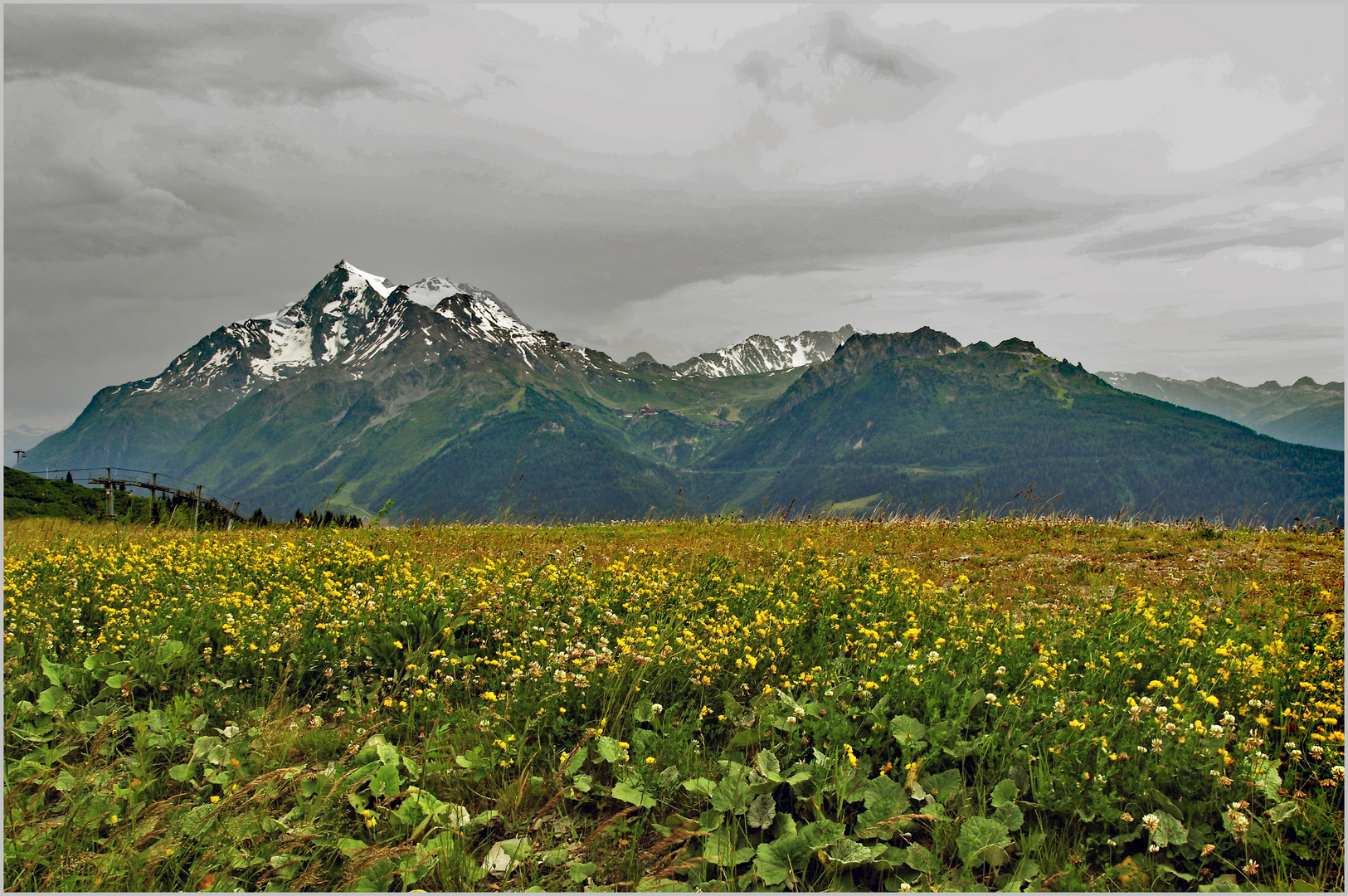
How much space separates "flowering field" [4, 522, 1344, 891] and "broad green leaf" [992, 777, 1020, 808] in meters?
0.02

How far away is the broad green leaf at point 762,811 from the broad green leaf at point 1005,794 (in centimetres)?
142

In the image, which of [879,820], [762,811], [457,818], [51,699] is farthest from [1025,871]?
[51,699]

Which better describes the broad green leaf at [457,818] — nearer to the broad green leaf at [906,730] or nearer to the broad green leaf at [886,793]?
the broad green leaf at [886,793]

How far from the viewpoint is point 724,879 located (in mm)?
3898

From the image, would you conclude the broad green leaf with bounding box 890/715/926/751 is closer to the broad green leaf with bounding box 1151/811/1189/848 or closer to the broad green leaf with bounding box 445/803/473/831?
the broad green leaf with bounding box 1151/811/1189/848

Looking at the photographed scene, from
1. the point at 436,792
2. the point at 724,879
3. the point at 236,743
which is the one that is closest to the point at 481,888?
the point at 436,792

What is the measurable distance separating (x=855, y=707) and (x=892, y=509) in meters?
12.8

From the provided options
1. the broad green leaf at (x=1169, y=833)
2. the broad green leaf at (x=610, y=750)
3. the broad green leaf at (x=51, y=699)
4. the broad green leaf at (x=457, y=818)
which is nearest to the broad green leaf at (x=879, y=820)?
the broad green leaf at (x=1169, y=833)

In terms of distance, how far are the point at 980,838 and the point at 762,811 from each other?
51.5 inches

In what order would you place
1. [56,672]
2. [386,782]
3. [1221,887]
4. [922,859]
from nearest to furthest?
[1221,887]
[922,859]
[386,782]
[56,672]

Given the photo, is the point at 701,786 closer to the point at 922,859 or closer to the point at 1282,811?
the point at 922,859

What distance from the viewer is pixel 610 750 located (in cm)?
461

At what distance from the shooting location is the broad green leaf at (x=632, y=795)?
4289 millimetres

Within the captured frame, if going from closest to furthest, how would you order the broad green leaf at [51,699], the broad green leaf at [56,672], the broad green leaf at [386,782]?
1. the broad green leaf at [386,782]
2. the broad green leaf at [51,699]
3. the broad green leaf at [56,672]
